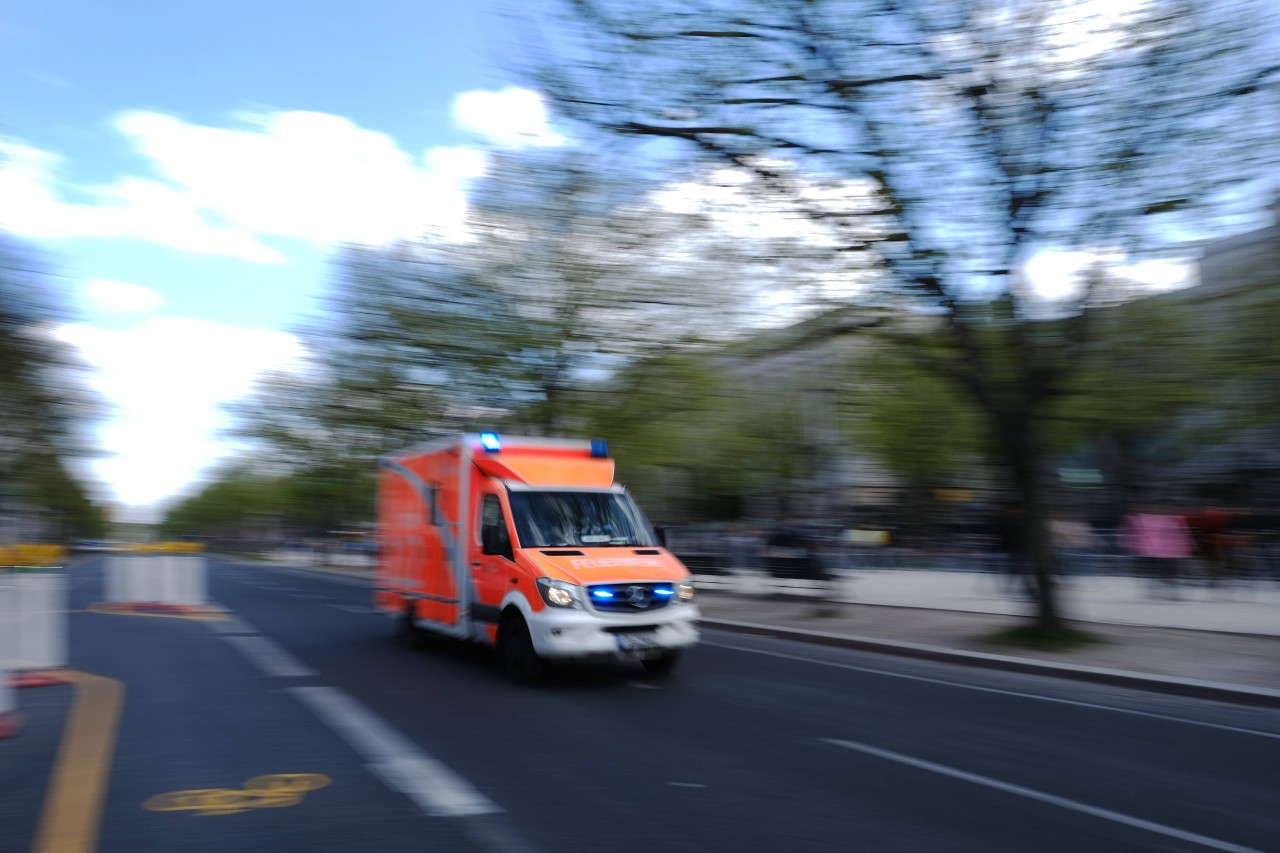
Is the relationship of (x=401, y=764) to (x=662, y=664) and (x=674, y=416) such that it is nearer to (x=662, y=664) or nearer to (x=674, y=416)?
(x=662, y=664)

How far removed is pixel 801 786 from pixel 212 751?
4.18 meters

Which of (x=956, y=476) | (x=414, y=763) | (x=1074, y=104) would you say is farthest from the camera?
(x=956, y=476)

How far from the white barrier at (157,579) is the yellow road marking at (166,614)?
51 centimetres

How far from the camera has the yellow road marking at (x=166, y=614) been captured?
19336mm

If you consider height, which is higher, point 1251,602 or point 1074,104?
point 1074,104

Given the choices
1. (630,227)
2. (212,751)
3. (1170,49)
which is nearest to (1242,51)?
(1170,49)

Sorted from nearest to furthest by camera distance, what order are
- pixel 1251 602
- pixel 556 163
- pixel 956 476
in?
pixel 1251 602
pixel 556 163
pixel 956 476

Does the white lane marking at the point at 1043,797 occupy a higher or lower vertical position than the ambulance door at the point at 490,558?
lower

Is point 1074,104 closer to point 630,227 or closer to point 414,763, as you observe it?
point 414,763

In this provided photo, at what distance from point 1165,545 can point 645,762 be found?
15003 mm

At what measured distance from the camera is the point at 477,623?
11.7 metres

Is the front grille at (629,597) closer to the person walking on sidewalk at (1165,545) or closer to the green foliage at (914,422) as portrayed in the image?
the green foliage at (914,422)

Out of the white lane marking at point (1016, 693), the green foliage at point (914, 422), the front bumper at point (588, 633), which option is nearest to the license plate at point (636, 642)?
the front bumper at point (588, 633)

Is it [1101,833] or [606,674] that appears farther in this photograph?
[606,674]
